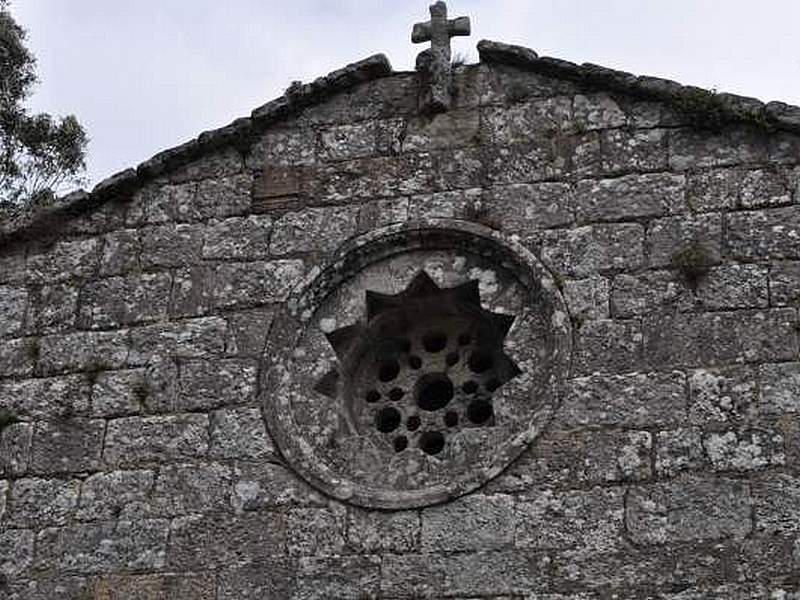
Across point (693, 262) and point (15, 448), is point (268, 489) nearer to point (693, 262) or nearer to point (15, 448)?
point (15, 448)

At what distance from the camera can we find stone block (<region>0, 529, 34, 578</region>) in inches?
314

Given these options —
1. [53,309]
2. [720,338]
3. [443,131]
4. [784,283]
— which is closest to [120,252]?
[53,309]

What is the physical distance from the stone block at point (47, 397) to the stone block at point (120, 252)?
68cm

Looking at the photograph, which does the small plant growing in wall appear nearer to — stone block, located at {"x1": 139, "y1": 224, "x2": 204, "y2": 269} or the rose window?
the rose window

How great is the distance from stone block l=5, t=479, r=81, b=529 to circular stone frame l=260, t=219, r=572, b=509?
108 centimetres

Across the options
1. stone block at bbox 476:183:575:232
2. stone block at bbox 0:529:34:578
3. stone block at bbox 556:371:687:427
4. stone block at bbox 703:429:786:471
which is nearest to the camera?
stone block at bbox 703:429:786:471

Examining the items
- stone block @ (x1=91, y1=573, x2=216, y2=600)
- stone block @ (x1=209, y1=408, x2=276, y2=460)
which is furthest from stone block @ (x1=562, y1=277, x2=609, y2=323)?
stone block @ (x1=91, y1=573, x2=216, y2=600)

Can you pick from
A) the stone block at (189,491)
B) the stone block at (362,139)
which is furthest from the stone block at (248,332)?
the stone block at (362,139)

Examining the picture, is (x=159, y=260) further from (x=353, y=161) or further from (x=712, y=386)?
(x=712, y=386)

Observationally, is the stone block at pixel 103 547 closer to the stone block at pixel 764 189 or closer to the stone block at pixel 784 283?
the stone block at pixel 784 283

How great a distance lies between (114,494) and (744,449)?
306 cm

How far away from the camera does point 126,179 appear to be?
29.7 ft

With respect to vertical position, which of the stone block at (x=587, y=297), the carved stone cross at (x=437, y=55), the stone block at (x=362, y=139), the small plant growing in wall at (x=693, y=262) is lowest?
the stone block at (x=587, y=297)

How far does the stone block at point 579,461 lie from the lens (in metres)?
7.41
